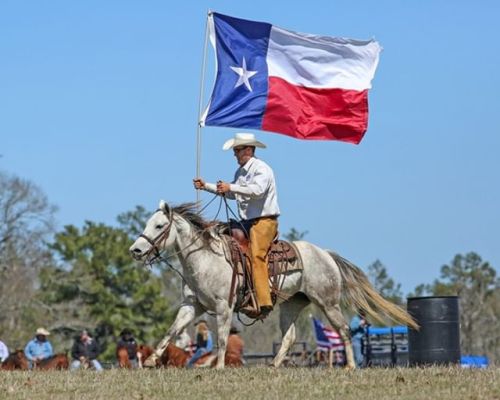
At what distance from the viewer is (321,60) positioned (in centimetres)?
1875

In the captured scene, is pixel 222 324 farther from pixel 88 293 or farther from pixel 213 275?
pixel 88 293

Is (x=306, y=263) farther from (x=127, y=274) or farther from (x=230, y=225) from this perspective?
(x=127, y=274)

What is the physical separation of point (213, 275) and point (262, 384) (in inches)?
116

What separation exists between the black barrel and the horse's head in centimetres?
426

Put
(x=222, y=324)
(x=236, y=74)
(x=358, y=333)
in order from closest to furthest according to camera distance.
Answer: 1. (x=222, y=324)
2. (x=236, y=74)
3. (x=358, y=333)

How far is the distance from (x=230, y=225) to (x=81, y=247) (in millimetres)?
50935

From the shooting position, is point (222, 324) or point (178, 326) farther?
point (178, 326)

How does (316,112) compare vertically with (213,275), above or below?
above

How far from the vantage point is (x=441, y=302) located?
1773 cm

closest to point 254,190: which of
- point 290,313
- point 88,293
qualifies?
point 290,313

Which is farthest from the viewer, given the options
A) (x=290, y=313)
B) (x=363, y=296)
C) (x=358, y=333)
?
(x=358, y=333)

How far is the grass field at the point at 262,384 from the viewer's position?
12211 mm

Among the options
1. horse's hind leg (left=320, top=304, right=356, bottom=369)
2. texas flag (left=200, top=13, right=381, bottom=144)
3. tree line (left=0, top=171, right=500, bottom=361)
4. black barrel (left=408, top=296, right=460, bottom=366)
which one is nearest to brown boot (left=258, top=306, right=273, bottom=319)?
horse's hind leg (left=320, top=304, right=356, bottom=369)

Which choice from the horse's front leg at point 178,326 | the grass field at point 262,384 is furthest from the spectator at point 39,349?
the grass field at point 262,384
